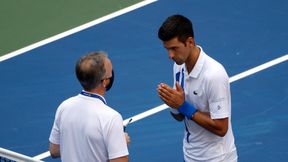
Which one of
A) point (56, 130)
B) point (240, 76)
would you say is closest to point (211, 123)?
point (56, 130)

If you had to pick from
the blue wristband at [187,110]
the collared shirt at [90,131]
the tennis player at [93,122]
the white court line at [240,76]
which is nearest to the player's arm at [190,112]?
the blue wristband at [187,110]

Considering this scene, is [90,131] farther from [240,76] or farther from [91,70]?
[240,76]

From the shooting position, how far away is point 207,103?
6.40m

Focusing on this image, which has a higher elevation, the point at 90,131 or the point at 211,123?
the point at 90,131

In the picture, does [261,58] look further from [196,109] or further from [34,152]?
[196,109]

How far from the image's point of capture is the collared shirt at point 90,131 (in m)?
5.39

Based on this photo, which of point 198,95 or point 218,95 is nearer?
point 218,95

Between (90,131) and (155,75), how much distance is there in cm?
501

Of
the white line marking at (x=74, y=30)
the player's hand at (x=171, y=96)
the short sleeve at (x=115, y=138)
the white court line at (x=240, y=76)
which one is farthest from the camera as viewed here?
the white line marking at (x=74, y=30)

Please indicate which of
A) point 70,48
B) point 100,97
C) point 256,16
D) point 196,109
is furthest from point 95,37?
point 100,97

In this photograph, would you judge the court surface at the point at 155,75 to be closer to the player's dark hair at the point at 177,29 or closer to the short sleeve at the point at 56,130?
the player's dark hair at the point at 177,29

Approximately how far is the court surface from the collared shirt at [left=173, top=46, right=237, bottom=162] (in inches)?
93.0

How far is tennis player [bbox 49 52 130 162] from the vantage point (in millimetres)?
5402

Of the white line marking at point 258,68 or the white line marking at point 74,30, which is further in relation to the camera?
the white line marking at point 74,30
